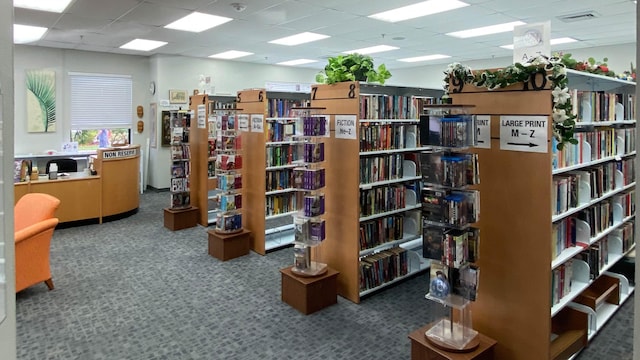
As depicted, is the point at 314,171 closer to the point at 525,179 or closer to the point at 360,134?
the point at 360,134

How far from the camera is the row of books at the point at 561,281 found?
2.82m

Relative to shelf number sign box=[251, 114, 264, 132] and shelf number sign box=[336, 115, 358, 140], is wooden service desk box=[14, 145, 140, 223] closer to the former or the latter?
shelf number sign box=[251, 114, 264, 132]

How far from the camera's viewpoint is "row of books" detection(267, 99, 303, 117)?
217 inches

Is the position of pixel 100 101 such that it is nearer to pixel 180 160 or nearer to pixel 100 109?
pixel 100 109

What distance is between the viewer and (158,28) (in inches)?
256

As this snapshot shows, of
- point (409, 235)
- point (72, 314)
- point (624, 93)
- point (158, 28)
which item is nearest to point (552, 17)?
point (624, 93)

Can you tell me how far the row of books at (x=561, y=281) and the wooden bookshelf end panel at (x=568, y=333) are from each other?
26 cm

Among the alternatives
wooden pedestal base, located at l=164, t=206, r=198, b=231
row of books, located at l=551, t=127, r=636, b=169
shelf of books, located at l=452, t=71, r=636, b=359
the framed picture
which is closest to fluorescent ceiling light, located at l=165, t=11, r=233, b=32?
wooden pedestal base, located at l=164, t=206, r=198, b=231

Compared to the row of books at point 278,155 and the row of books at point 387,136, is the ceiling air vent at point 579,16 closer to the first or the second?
the row of books at point 387,136

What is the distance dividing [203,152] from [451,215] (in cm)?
468

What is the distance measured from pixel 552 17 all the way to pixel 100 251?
6.91 metres

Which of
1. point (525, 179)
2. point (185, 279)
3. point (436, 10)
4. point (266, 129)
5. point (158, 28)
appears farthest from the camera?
point (158, 28)

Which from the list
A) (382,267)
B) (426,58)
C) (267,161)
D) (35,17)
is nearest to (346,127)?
(382,267)

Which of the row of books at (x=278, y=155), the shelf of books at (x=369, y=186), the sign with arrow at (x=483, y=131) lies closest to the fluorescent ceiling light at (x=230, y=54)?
the row of books at (x=278, y=155)
